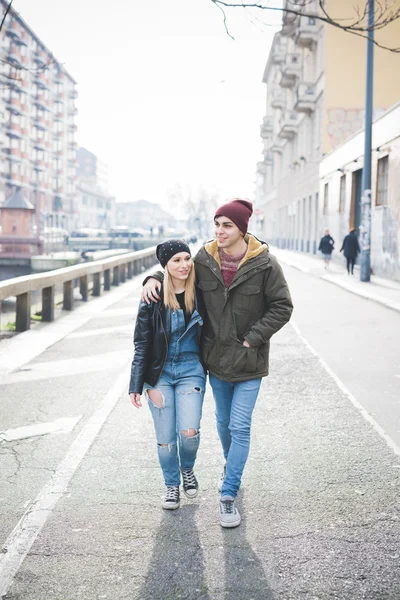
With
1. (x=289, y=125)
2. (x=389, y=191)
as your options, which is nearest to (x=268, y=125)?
(x=289, y=125)

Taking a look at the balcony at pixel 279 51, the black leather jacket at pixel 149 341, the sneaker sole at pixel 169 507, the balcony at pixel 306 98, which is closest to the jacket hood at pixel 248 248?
the black leather jacket at pixel 149 341

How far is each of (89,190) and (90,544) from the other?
412 ft

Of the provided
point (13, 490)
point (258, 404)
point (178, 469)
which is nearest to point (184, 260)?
point (178, 469)

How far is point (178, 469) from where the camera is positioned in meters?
4.35

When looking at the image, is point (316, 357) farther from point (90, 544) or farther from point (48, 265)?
point (48, 265)

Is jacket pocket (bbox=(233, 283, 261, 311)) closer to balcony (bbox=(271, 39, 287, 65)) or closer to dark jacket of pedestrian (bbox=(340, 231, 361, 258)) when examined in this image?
dark jacket of pedestrian (bbox=(340, 231, 361, 258))

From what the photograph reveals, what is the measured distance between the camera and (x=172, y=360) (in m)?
4.18

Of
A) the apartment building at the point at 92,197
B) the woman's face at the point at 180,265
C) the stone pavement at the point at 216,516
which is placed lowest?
the stone pavement at the point at 216,516

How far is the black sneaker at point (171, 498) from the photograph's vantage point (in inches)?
166

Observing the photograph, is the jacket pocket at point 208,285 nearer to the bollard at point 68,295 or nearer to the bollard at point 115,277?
the bollard at point 68,295

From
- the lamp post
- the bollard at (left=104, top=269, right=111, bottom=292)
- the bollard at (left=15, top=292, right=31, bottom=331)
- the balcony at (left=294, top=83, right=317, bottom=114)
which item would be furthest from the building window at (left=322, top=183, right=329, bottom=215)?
the bollard at (left=15, top=292, right=31, bottom=331)

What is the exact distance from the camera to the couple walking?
4062mm

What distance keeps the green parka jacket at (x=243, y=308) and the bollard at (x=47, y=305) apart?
9345 mm

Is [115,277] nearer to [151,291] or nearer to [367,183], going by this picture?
[367,183]
